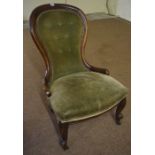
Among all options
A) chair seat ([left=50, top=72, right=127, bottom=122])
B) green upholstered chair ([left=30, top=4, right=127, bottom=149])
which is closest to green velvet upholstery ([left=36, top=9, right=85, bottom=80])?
green upholstered chair ([left=30, top=4, right=127, bottom=149])

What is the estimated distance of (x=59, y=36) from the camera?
65.2 inches

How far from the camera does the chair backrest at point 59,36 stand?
156cm

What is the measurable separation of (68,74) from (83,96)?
1.16 feet

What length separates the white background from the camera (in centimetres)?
55

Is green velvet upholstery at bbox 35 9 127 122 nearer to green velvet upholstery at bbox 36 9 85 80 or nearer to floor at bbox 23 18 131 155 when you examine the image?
green velvet upholstery at bbox 36 9 85 80

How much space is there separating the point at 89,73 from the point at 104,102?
0.33 metres

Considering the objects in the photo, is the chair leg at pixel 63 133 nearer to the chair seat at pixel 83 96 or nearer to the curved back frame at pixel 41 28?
the chair seat at pixel 83 96

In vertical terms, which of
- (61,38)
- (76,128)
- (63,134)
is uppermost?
(61,38)
